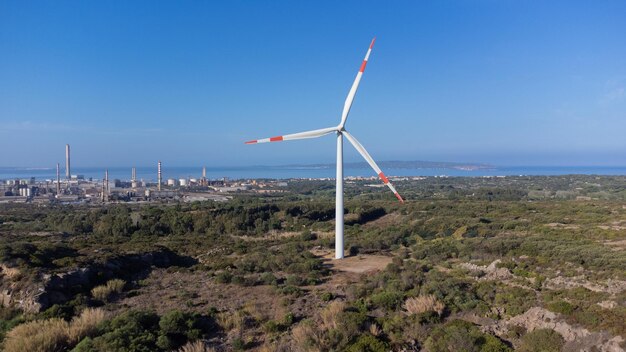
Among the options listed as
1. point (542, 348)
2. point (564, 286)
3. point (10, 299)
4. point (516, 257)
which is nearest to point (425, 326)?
point (542, 348)

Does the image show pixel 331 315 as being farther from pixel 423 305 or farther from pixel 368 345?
pixel 423 305

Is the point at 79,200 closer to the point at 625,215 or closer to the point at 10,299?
the point at 10,299

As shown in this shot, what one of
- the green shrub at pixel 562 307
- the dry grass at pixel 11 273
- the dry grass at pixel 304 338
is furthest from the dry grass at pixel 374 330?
the dry grass at pixel 11 273

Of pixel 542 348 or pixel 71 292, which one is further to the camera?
pixel 71 292

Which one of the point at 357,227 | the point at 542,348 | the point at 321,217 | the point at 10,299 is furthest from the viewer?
the point at 321,217

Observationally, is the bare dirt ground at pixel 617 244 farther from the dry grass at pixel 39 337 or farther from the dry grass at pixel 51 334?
the dry grass at pixel 39 337

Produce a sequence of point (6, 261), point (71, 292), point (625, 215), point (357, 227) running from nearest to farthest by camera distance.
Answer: point (71, 292) < point (6, 261) < point (625, 215) < point (357, 227)

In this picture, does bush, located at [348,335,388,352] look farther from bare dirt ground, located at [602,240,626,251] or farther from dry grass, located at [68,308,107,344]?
bare dirt ground, located at [602,240,626,251]
